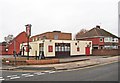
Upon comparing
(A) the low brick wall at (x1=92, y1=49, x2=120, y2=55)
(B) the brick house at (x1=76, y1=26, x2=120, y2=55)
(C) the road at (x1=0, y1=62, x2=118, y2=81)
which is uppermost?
(B) the brick house at (x1=76, y1=26, x2=120, y2=55)

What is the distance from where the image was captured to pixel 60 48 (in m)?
40.3

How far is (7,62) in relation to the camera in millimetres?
29859

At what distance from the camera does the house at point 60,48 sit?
38312mm

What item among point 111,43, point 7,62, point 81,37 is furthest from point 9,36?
point 7,62

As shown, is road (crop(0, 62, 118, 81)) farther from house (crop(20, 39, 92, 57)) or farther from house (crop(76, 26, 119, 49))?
house (crop(76, 26, 119, 49))

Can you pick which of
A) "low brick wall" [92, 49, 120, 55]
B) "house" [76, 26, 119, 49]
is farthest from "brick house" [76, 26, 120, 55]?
"low brick wall" [92, 49, 120, 55]

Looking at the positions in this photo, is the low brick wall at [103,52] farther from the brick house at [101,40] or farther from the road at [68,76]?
the road at [68,76]

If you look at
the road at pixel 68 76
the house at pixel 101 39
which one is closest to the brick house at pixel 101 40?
the house at pixel 101 39

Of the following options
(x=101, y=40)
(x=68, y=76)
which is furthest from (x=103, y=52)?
(x=68, y=76)

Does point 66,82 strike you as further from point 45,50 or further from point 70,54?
point 70,54

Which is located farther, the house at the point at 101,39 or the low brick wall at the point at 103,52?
the house at the point at 101,39

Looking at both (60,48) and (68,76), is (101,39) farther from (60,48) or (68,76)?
(68,76)

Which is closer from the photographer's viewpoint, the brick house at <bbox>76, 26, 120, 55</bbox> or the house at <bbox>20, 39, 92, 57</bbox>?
the house at <bbox>20, 39, 92, 57</bbox>

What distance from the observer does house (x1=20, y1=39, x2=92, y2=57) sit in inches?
1508
